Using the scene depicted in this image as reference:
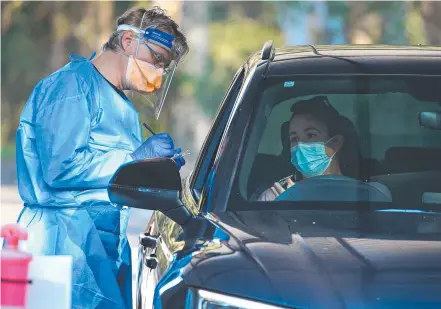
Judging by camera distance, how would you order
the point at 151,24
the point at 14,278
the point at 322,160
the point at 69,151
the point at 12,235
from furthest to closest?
the point at 151,24 < the point at 69,151 < the point at 322,160 < the point at 12,235 < the point at 14,278

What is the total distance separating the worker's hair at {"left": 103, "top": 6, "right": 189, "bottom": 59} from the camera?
20.5 feet

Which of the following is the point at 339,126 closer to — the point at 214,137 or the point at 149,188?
the point at 214,137

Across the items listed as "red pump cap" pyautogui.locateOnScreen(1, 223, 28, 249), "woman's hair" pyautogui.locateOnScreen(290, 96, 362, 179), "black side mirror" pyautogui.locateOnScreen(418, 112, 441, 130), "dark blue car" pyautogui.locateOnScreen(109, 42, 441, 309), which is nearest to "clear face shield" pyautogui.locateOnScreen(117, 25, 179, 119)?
"dark blue car" pyautogui.locateOnScreen(109, 42, 441, 309)

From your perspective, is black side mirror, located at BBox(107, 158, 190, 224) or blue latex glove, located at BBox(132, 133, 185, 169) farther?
blue latex glove, located at BBox(132, 133, 185, 169)

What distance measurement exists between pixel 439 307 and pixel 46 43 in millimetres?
27752

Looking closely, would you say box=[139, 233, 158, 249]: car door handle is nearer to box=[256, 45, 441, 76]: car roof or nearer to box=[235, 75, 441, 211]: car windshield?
box=[235, 75, 441, 211]: car windshield

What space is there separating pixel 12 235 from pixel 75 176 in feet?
4.10

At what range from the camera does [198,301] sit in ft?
12.6

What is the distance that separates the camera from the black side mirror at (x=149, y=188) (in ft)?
14.7

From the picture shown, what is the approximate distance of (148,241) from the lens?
5.05 m

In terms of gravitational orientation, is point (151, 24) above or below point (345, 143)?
above

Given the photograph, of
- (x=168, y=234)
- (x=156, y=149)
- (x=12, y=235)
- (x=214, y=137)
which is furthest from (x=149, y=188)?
(x=156, y=149)

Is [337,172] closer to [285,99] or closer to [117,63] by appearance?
[285,99]

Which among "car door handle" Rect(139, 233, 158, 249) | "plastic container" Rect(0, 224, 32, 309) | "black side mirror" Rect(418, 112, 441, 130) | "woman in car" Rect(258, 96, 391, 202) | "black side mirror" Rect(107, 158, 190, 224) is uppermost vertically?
Answer: "black side mirror" Rect(418, 112, 441, 130)
